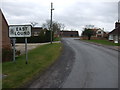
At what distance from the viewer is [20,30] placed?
12.6 metres

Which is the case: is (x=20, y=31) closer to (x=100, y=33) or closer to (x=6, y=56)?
(x=6, y=56)

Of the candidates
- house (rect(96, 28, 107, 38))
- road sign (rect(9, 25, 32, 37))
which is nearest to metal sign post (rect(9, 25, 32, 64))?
road sign (rect(9, 25, 32, 37))

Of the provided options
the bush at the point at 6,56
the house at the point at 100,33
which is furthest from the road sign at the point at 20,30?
the house at the point at 100,33

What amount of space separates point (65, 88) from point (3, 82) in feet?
8.23

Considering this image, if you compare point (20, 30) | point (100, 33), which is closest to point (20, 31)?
point (20, 30)

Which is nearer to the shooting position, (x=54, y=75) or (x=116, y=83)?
(x=116, y=83)

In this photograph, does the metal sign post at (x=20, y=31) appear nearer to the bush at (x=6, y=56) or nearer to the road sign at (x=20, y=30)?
the road sign at (x=20, y=30)

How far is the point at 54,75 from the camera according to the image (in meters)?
9.41

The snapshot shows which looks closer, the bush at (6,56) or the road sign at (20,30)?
the road sign at (20,30)

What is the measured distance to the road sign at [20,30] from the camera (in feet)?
40.9

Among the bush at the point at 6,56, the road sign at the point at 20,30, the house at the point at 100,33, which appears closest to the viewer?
the road sign at the point at 20,30

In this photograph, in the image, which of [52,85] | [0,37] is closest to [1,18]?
[0,37]

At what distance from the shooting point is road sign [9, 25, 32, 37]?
1247 cm

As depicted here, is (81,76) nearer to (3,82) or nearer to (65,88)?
(65,88)
